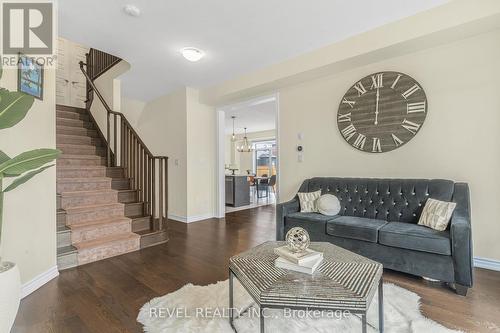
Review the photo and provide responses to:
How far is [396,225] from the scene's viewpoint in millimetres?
2592

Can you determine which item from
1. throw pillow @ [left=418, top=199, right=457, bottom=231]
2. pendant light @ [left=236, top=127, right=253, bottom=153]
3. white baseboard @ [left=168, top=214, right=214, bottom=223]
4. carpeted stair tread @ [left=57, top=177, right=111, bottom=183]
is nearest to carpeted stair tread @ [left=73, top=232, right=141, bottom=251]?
carpeted stair tread @ [left=57, top=177, right=111, bottom=183]

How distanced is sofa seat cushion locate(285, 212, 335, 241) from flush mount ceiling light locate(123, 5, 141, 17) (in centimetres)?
278

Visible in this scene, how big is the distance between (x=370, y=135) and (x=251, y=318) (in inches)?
104

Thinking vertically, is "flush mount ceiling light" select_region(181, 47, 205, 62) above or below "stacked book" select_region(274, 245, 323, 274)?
above

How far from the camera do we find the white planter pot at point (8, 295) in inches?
55.1

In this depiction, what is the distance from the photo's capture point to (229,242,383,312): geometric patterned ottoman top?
121 cm

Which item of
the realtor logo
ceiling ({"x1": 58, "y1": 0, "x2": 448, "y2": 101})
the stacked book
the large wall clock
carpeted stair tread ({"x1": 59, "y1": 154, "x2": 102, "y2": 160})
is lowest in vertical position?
the stacked book

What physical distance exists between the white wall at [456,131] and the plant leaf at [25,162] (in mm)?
3256

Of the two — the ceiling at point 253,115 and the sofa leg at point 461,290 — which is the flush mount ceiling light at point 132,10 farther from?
the sofa leg at point 461,290

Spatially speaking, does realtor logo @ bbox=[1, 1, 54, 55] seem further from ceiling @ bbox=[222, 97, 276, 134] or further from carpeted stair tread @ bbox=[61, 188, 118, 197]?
ceiling @ bbox=[222, 97, 276, 134]

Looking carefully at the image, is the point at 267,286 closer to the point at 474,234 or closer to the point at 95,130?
the point at 474,234

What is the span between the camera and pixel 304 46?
3.30 m

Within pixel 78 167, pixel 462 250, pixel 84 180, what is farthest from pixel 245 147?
pixel 462 250

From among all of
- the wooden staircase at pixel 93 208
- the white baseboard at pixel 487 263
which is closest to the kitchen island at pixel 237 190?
the wooden staircase at pixel 93 208
